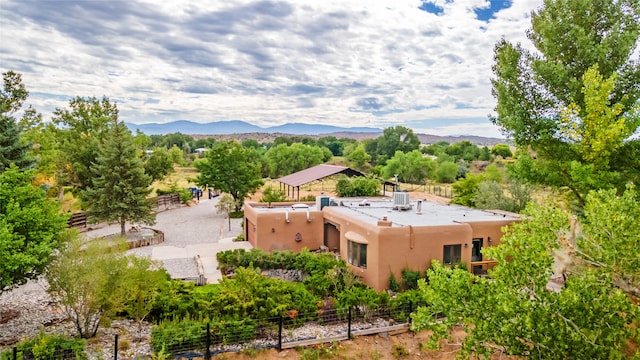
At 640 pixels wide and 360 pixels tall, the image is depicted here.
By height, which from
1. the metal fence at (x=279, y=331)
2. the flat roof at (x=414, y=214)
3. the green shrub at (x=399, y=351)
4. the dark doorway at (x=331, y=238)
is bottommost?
the green shrub at (x=399, y=351)

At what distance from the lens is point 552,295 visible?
7160 mm

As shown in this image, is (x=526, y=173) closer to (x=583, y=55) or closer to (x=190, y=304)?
(x=583, y=55)

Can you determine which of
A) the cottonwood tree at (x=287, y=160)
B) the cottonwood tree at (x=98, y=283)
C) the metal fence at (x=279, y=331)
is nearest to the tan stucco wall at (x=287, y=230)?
the metal fence at (x=279, y=331)

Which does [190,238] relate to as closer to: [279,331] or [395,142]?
[279,331]

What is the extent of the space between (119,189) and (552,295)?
2344cm

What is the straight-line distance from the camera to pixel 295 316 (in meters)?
12.8

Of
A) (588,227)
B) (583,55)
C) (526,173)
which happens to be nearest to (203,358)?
(588,227)

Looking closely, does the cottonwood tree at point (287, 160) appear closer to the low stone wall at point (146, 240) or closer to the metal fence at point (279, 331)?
the low stone wall at point (146, 240)

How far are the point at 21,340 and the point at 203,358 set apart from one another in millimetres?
5016

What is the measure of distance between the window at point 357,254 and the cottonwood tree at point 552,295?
26.3ft

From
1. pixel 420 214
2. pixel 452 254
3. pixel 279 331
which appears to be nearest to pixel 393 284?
pixel 452 254

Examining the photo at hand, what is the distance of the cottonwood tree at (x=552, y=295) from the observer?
22.8 feet

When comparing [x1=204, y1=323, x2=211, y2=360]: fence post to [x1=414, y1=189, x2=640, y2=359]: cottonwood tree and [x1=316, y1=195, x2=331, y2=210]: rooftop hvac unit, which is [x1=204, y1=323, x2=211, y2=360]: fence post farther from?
[x1=316, y1=195, x2=331, y2=210]: rooftop hvac unit

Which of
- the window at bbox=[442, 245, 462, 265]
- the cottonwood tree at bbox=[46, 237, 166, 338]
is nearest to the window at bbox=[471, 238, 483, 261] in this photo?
the window at bbox=[442, 245, 462, 265]
